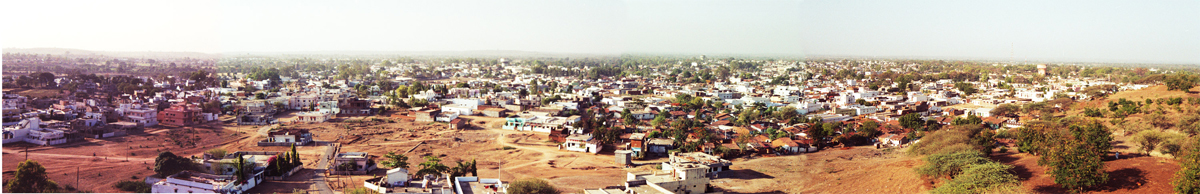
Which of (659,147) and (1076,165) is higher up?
(1076,165)

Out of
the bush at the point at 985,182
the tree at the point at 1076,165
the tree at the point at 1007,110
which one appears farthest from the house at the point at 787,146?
the tree at the point at 1007,110

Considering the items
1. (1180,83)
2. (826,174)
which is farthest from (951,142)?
(1180,83)

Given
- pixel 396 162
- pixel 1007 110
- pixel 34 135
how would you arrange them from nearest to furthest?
1. pixel 396 162
2. pixel 34 135
3. pixel 1007 110

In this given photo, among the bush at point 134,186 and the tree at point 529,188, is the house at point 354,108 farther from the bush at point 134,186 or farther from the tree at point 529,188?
the tree at point 529,188

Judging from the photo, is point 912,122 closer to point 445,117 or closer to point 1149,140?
point 1149,140

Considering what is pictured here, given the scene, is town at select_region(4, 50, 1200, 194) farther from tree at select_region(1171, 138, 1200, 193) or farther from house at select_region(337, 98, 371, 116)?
tree at select_region(1171, 138, 1200, 193)

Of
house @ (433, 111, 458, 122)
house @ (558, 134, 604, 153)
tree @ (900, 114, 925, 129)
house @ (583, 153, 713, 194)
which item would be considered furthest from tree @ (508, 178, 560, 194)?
tree @ (900, 114, 925, 129)

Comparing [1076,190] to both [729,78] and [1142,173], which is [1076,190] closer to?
[1142,173]
